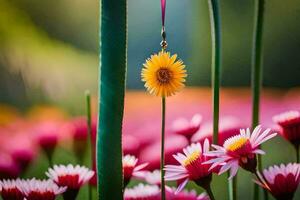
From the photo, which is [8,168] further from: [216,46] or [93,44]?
[93,44]

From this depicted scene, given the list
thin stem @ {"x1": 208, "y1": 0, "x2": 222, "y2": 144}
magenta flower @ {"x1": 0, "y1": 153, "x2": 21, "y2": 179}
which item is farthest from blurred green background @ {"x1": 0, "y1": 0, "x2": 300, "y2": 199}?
thin stem @ {"x1": 208, "y1": 0, "x2": 222, "y2": 144}

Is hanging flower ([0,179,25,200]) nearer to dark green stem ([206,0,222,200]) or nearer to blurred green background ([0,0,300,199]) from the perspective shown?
dark green stem ([206,0,222,200])

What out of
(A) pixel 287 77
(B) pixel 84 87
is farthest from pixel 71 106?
(A) pixel 287 77

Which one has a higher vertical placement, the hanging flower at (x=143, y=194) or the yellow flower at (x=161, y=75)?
the yellow flower at (x=161, y=75)

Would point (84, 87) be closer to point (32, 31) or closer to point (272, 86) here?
point (32, 31)

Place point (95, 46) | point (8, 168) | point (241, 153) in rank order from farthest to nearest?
point (95, 46) → point (8, 168) → point (241, 153)

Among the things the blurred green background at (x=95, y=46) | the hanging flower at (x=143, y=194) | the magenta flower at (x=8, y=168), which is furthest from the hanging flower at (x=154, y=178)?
the blurred green background at (x=95, y=46)

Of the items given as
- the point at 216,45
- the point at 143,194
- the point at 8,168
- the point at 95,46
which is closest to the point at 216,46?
the point at 216,45

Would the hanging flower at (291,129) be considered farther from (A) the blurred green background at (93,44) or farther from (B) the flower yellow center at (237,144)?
(A) the blurred green background at (93,44)

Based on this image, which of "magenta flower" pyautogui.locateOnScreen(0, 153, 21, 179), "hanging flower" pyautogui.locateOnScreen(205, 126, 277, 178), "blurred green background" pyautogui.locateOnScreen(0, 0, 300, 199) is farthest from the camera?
"blurred green background" pyautogui.locateOnScreen(0, 0, 300, 199)
